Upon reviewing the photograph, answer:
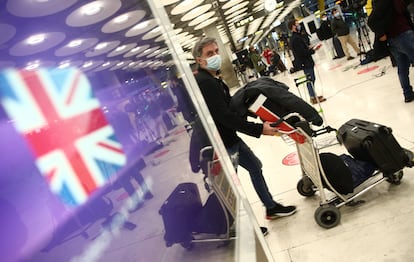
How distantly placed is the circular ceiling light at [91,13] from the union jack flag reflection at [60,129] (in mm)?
468

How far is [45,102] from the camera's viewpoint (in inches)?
33.4

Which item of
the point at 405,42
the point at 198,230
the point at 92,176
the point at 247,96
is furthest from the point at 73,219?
the point at 405,42

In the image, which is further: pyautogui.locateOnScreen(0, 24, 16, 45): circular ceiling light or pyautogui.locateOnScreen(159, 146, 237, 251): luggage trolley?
pyautogui.locateOnScreen(159, 146, 237, 251): luggage trolley

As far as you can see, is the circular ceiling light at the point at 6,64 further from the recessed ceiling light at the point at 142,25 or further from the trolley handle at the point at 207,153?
the recessed ceiling light at the point at 142,25

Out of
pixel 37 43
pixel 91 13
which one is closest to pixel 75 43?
pixel 37 43

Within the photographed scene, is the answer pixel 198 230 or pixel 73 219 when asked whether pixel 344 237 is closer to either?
pixel 198 230

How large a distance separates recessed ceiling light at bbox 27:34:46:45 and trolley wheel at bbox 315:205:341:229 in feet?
6.41

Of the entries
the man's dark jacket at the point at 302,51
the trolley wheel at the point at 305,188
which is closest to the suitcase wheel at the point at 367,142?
the trolley wheel at the point at 305,188

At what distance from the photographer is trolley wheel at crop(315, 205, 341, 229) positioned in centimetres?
213

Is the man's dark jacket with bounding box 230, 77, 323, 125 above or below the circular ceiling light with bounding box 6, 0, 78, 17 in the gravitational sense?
below

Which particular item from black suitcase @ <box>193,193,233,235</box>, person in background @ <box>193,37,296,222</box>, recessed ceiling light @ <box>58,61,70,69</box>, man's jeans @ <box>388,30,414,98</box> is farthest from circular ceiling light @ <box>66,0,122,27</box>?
man's jeans @ <box>388,30,414,98</box>

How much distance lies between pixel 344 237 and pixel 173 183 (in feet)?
4.56

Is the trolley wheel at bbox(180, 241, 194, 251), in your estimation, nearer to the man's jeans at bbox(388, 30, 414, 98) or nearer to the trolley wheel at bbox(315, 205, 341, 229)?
the trolley wheel at bbox(315, 205, 341, 229)

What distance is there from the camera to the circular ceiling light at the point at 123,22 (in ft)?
8.36
